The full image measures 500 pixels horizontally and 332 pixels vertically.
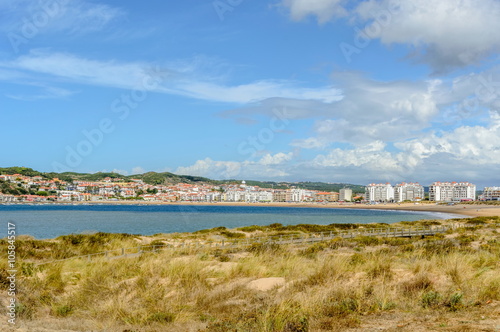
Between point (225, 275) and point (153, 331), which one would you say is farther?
point (225, 275)

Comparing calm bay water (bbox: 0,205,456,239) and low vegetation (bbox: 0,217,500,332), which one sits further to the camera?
calm bay water (bbox: 0,205,456,239)

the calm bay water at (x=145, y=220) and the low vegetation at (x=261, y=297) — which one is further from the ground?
the low vegetation at (x=261, y=297)

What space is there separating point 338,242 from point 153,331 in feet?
65.5

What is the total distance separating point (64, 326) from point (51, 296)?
8.56 feet

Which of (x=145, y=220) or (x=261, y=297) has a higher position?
(x=261, y=297)

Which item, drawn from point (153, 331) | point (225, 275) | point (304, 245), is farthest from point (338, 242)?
point (153, 331)

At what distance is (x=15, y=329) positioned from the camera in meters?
7.30

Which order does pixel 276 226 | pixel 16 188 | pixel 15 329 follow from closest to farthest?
pixel 15 329 → pixel 276 226 → pixel 16 188

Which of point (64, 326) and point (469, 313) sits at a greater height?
point (469, 313)

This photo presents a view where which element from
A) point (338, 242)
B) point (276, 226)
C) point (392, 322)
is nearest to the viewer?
point (392, 322)

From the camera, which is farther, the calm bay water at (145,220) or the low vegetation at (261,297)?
the calm bay water at (145,220)

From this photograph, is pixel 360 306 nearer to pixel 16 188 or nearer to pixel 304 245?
pixel 304 245

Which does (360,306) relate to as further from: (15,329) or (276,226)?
(276,226)

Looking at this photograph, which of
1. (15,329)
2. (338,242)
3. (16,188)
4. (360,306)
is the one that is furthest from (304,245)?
(16,188)
